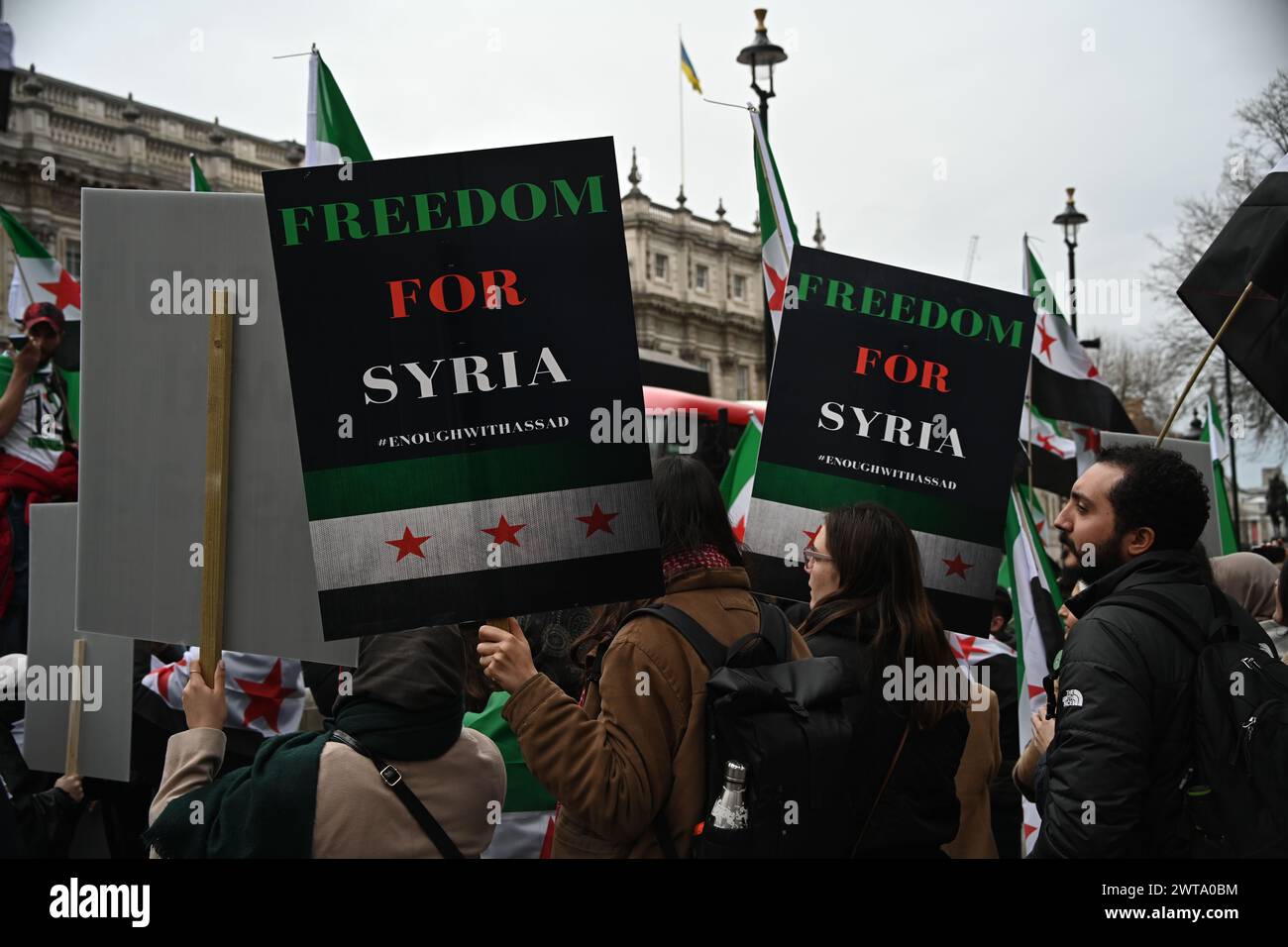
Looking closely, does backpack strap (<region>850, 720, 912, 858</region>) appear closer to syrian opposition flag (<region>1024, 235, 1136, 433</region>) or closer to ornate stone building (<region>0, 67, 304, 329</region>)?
syrian opposition flag (<region>1024, 235, 1136, 433</region>)

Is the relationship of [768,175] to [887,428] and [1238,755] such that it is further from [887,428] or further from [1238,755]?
[1238,755]

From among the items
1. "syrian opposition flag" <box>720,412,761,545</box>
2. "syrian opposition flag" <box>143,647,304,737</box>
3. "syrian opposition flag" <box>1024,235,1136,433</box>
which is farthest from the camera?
"syrian opposition flag" <box>1024,235,1136,433</box>

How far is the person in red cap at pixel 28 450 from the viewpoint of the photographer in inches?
236

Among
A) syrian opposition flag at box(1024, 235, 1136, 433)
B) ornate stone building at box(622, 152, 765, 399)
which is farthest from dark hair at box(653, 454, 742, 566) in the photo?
ornate stone building at box(622, 152, 765, 399)

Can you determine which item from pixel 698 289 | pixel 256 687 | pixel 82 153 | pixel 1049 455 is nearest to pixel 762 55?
pixel 1049 455

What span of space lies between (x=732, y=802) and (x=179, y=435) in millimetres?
1543

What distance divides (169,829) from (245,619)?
51 cm

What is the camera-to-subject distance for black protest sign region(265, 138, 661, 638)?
2865 mm

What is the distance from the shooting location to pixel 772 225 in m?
6.96

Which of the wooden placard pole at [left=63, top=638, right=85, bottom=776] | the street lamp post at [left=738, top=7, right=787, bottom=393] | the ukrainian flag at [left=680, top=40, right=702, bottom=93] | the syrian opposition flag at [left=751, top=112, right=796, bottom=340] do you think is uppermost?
the ukrainian flag at [left=680, top=40, right=702, bottom=93]

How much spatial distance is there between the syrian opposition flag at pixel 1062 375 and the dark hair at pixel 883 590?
471 cm

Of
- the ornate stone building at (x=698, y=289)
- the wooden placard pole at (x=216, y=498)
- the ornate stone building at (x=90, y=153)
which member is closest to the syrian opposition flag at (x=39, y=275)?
the wooden placard pole at (x=216, y=498)

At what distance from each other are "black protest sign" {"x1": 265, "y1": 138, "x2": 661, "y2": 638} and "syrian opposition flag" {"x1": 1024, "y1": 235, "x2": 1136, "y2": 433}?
5.48 meters
